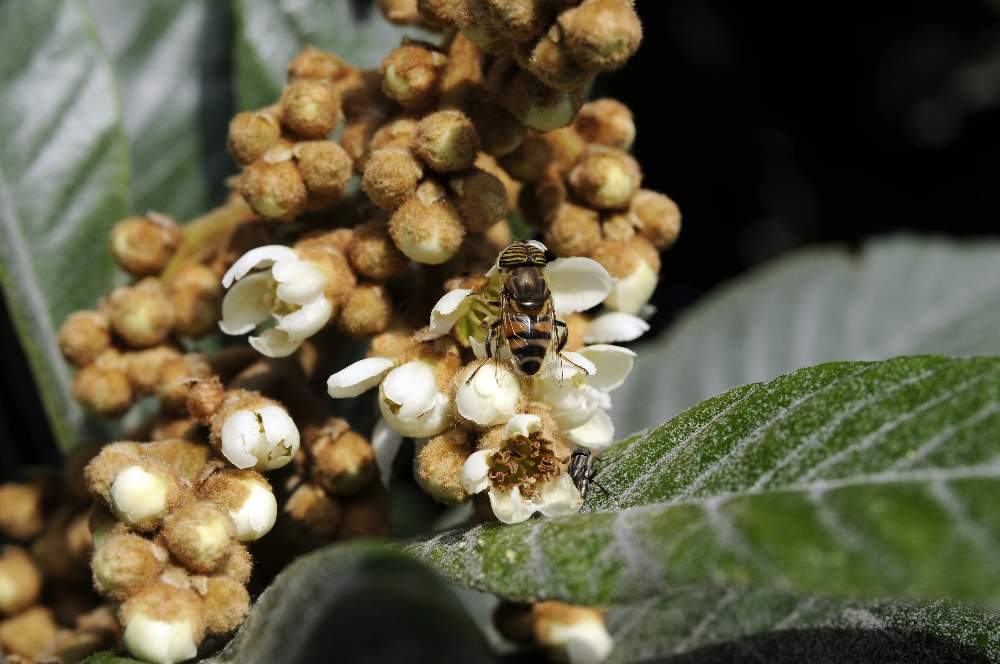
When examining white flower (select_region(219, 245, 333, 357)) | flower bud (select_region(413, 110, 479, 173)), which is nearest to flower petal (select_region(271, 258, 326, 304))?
white flower (select_region(219, 245, 333, 357))

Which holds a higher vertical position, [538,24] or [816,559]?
[538,24]

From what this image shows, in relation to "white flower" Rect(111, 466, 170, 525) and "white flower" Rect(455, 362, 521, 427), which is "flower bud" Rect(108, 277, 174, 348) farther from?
"white flower" Rect(455, 362, 521, 427)

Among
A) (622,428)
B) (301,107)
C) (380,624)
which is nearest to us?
(380,624)

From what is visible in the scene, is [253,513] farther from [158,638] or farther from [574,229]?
[574,229]

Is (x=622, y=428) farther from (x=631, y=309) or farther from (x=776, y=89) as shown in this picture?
(x=776, y=89)

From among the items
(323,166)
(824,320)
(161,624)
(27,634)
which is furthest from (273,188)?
(824,320)

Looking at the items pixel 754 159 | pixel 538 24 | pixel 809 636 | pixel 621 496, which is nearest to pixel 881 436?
pixel 621 496

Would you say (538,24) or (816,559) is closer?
(816,559)
